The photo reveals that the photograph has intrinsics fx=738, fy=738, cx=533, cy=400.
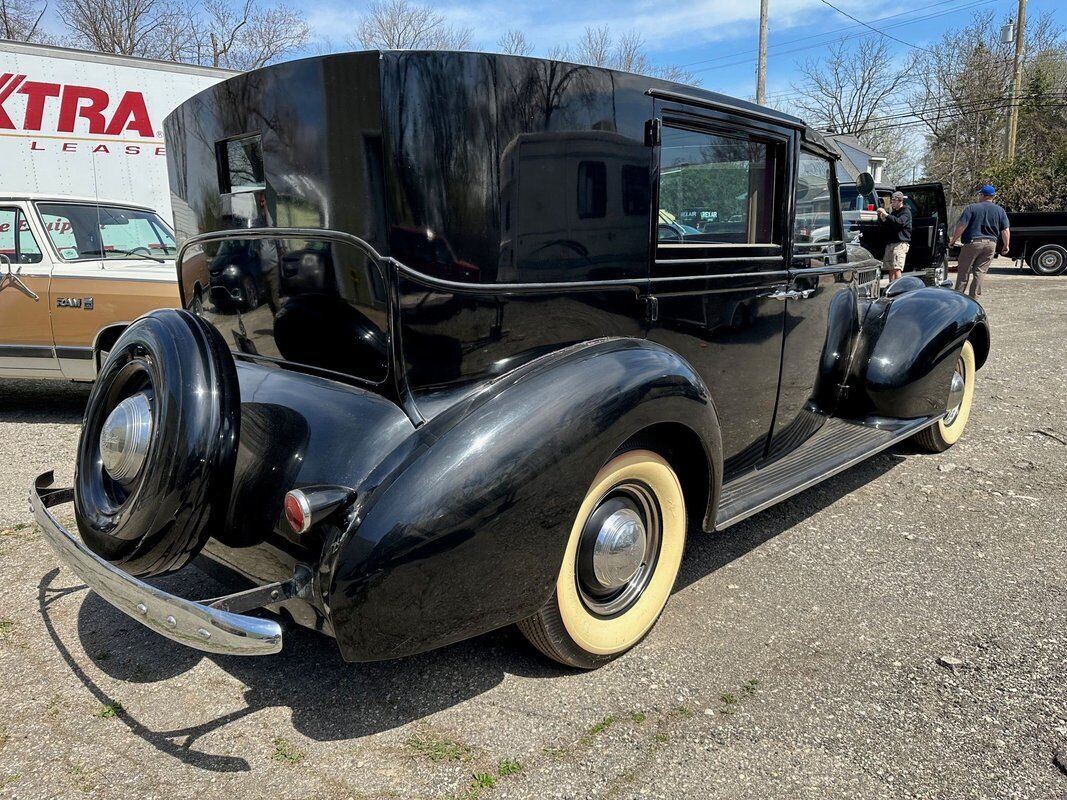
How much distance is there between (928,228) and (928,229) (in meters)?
0.02

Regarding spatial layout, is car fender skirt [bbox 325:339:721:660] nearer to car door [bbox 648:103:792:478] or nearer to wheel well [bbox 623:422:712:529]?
wheel well [bbox 623:422:712:529]

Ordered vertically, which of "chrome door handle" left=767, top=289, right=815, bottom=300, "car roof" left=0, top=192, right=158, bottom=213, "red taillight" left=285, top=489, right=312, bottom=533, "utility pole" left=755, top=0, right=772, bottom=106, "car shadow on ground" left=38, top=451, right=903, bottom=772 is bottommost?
"car shadow on ground" left=38, top=451, right=903, bottom=772

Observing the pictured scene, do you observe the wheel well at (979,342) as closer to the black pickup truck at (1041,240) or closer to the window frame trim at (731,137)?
the window frame trim at (731,137)

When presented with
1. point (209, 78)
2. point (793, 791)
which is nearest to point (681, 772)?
point (793, 791)

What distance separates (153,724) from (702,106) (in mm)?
2881

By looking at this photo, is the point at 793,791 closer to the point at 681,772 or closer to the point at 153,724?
the point at 681,772

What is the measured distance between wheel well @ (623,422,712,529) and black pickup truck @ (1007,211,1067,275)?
A: 18.3m

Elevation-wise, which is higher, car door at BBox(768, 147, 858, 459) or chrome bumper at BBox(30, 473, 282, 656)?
car door at BBox(768, 147, 858, 459)

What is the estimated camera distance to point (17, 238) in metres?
5.73

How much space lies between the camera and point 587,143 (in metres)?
2.47

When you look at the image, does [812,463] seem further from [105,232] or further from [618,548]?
[105,232]

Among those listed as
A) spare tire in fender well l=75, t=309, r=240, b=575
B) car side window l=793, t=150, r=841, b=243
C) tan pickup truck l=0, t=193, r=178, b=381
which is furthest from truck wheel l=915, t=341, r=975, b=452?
tan pickup truck l=0, t=193, r=178, b=381

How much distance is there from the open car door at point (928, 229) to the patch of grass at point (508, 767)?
44.3 feet

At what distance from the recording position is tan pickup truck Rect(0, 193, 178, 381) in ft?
18.1
